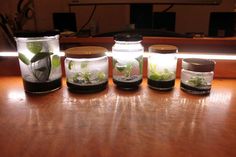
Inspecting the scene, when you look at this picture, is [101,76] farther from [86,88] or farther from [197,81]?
[197,81]

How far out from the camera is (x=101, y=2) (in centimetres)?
73

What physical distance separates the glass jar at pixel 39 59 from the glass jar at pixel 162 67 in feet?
0.86

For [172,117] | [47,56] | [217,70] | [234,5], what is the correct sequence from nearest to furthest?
[172,117] → [47,56] → [217,70] → [234,5]

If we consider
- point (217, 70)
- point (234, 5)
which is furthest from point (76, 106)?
point (234, 5)

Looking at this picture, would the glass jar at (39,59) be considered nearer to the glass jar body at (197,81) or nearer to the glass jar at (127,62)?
the glass jar at (127,62)

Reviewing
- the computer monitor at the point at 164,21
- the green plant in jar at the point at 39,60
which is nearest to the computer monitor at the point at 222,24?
the computer monitor at the point at 164,21

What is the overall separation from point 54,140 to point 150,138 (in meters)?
0.16

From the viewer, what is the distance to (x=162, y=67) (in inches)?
23.1

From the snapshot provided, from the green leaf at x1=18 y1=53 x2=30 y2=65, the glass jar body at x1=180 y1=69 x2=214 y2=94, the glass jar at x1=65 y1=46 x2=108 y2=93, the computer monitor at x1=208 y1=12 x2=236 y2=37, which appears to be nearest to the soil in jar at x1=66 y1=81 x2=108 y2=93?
the glass jar at x1=65 y1=46 x2=108 y2=93

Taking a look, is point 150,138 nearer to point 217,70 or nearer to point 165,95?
point 165,95

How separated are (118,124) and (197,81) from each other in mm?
259

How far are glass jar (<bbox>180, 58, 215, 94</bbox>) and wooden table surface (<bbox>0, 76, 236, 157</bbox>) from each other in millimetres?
22

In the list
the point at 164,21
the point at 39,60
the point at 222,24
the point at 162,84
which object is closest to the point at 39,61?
the point at 39,60

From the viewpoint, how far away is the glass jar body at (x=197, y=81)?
55cm
